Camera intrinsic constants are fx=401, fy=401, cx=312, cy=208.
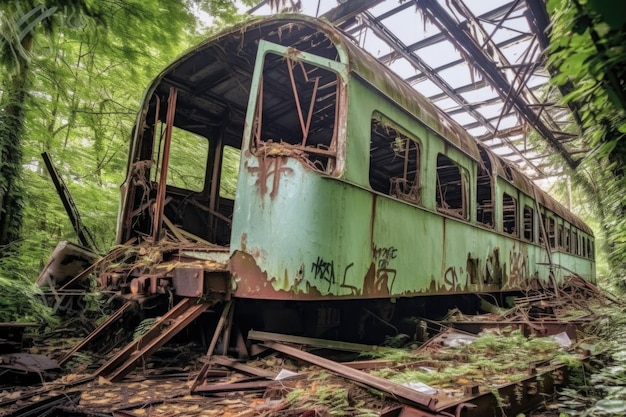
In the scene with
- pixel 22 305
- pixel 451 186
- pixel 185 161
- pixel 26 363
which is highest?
pixel 185 161

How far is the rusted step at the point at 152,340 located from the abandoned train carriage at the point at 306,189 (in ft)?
0.52

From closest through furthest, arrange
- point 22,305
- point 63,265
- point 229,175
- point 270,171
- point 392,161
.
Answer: point 270,171, point 22,305, point 63,265, point 392,161, point 229,175

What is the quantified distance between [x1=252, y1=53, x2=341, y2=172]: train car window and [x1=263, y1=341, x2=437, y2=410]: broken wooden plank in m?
1.78

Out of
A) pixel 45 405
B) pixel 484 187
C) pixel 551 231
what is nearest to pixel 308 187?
pixel 45 405

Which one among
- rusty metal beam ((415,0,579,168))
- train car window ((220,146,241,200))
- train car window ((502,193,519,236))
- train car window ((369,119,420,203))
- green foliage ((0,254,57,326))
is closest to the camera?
green foliage ((0,254,57,326))

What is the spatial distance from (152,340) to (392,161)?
657 centimetres

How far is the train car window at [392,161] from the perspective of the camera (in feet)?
18.2

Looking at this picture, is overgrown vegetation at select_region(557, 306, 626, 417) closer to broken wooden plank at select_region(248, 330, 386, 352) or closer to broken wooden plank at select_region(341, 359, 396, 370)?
broken wooden plank at select_region(341, 359, 396, 370)

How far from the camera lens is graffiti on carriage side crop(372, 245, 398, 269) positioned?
4543mm

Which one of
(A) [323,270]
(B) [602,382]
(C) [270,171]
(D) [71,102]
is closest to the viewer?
(B) [602,382]

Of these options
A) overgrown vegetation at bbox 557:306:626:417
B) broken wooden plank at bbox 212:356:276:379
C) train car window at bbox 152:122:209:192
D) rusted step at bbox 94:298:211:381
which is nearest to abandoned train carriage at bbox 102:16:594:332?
rusted step at bbox 94:298:211:381

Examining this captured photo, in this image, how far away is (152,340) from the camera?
12.0 feet

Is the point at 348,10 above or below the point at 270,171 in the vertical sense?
above

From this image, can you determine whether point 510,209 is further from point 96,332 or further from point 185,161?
point 96,332
